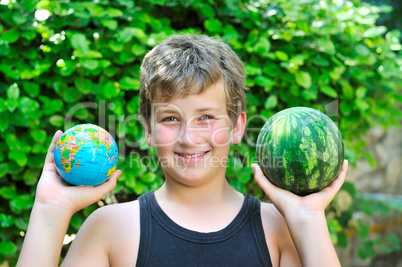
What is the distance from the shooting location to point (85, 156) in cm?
220

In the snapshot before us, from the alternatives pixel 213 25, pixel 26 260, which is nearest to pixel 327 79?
pixel 213 25

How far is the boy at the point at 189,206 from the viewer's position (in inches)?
83.7

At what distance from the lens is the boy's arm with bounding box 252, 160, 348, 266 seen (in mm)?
2092

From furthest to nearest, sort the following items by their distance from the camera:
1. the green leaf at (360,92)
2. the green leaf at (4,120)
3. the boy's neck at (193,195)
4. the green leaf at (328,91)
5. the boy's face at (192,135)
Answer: the green leaf at (360,92)
the green leaf at (328,91)
the green leaf at (4,120)
the boy's neck at (193,195)
the boy's face at (192,135)

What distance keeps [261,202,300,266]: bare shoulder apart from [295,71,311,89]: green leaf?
4.56 feet

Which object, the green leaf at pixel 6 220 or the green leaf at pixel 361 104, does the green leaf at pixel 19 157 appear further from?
the green leaf at pixel 361 104

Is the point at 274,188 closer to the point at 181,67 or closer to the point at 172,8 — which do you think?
the point at 181,67

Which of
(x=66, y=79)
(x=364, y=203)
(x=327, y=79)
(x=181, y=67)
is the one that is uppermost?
(x=181, y=67)

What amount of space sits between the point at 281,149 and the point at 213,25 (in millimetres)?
1578

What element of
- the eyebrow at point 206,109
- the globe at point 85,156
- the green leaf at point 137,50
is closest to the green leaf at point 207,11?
the green leaf at point 137,50

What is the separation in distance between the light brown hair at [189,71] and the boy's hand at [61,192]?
57 centimetres

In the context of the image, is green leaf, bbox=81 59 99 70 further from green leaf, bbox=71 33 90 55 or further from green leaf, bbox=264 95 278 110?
green leaf, bbox=264 95 278 110

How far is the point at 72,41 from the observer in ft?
9.86

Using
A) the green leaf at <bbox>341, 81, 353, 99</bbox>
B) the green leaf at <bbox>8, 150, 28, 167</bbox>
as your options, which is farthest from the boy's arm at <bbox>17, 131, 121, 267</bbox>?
the green leaf at <bbox>341, 81, 353, 99</bbox>
